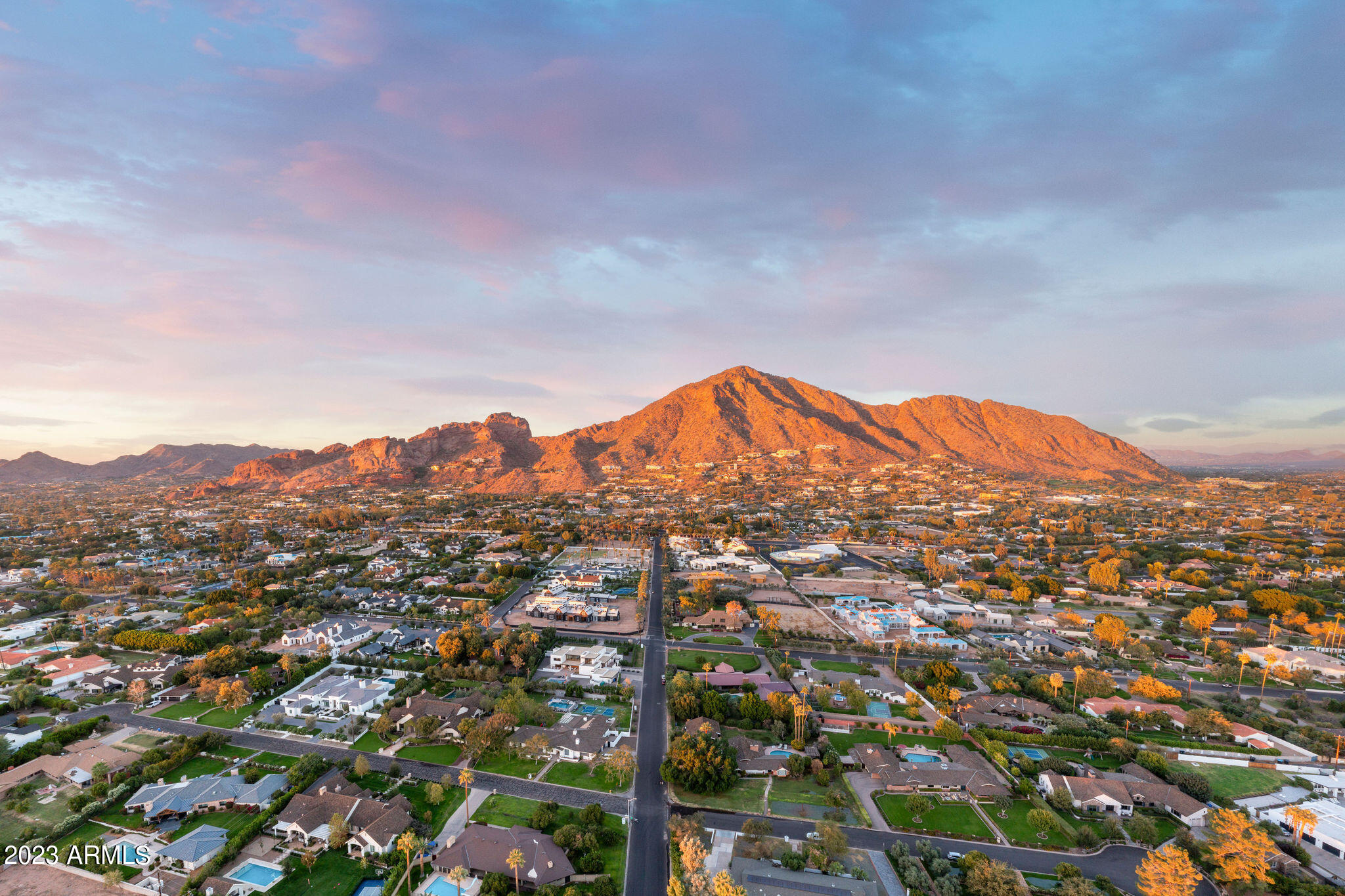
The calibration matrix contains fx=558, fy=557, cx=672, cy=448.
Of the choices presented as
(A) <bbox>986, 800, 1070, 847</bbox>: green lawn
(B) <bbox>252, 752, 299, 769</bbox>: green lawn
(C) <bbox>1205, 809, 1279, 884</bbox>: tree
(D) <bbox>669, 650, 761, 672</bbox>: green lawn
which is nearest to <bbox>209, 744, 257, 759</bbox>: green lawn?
(B) <bbox>252, 752, 299, 769</bbox>: green lawn

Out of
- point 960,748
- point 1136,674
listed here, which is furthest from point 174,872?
point 1136,674

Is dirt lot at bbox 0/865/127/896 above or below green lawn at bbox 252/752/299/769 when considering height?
below

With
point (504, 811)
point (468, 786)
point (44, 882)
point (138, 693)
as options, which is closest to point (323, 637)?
point (138, 693)

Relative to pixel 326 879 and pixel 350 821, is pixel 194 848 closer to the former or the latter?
pixel 350 821

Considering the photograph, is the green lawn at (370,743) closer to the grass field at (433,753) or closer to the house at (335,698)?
the grass field at (433,753)

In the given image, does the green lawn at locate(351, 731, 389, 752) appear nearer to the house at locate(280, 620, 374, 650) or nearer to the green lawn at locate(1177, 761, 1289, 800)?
the house at locate(280, 620, 374, 650)

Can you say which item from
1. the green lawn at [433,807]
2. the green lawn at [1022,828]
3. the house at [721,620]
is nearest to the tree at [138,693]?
the green lawn at [433,807]
